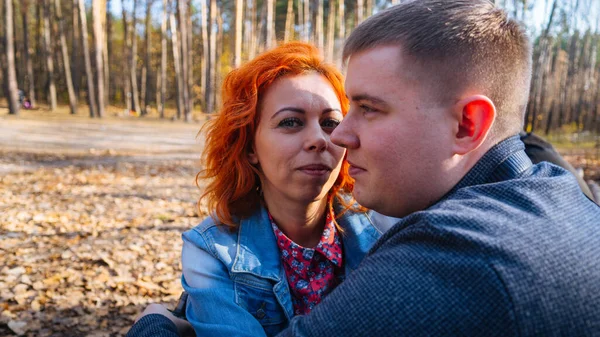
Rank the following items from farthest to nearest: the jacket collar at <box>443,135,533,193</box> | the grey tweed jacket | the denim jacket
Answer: the denim jacket
the jacket collar at <box>443,135,533,193</box>
the grey tweed jacket

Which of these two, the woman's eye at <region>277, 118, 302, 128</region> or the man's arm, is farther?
the woman's eye at <region>277, 118, 302, 128</region>

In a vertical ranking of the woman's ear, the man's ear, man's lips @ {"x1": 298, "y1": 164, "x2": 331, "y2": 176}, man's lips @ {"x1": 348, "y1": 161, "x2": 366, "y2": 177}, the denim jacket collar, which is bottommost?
the denim jacket collar

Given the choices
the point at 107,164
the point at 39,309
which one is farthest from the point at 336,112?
the point at 107,164

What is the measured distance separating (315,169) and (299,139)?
15 cm

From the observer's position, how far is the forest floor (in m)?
3.50

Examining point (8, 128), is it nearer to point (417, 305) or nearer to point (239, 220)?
point (239, 220)

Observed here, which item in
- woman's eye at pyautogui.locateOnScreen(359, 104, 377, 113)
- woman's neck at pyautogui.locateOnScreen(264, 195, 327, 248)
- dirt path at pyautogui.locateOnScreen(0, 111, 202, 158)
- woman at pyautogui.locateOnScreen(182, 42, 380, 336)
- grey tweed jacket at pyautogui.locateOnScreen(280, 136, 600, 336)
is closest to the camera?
grey tweed jacket at pyautogui.locateOnScreen(280, 136, 600, 336)

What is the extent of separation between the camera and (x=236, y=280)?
74.0 inches

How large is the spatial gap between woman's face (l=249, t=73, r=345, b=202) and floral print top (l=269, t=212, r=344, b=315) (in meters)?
0.22

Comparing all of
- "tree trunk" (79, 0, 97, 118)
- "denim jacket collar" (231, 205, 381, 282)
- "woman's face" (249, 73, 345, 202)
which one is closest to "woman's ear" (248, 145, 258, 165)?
"woman's face" (249, 73, 345, 202)

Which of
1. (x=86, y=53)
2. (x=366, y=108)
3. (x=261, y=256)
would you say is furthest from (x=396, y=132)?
(x=86, y=53)

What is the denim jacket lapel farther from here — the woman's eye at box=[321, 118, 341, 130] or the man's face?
the man's face

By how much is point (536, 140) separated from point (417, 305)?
2.78m

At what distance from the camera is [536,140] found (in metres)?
3.30
